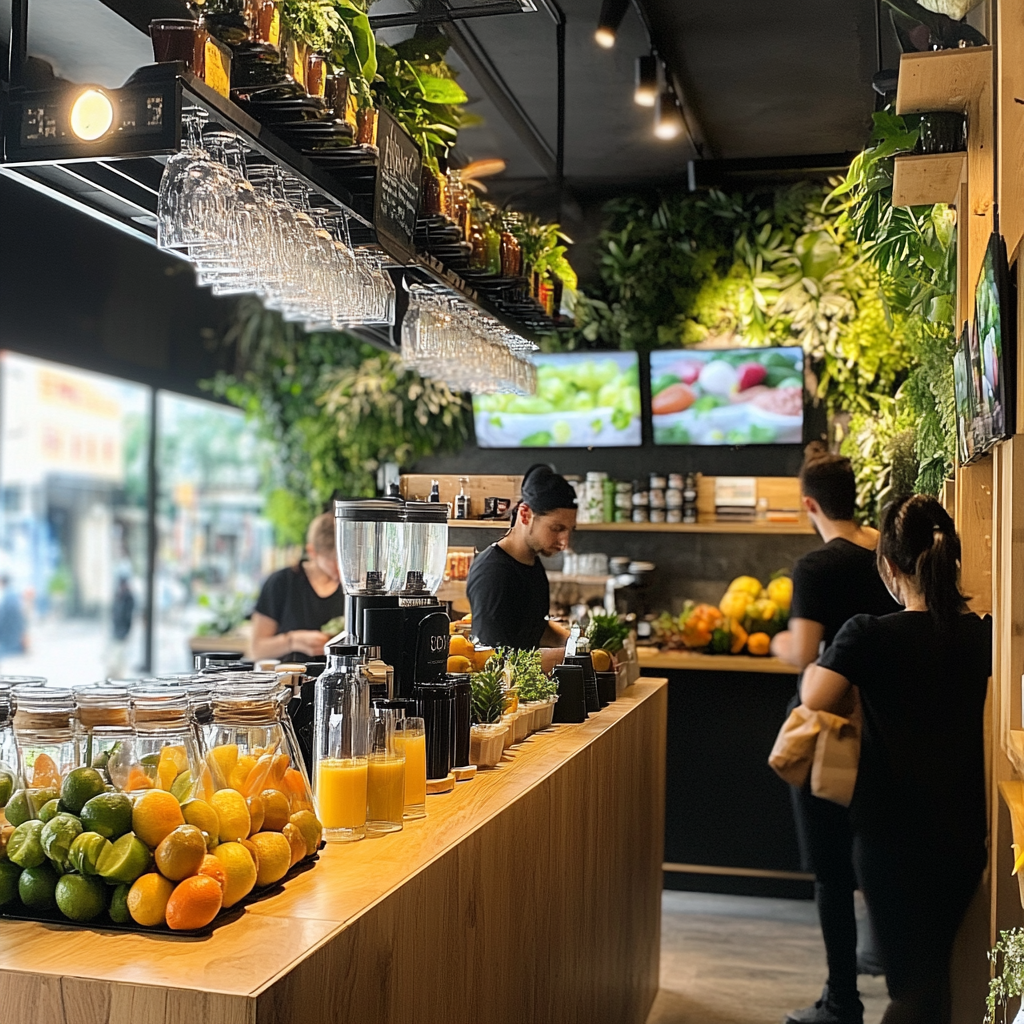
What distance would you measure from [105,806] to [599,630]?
2885 millimetres

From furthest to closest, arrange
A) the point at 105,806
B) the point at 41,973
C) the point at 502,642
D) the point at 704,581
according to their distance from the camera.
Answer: the point at 704,581 < the point at 502,642 < the point at 105,806 < the point at 41,973

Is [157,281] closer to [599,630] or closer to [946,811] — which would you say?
[599,630]

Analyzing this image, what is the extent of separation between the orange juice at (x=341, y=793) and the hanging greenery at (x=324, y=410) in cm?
478

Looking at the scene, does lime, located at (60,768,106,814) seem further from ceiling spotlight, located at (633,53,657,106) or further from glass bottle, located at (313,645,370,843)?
ceiling spotlight, located at (633,53,657,106)

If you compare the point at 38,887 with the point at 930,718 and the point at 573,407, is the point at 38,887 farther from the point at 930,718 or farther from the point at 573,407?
the point at 573,407

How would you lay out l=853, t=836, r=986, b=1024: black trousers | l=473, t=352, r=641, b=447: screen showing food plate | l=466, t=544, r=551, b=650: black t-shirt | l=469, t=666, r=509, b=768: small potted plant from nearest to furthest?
l=469, t=666, r=509, b=768: small potted plant → l=853, t=836, r=986, b=1024: black trousers → l=466, t=544, r=551, b=650: black t-shirt → l=473, t=352, r=641, b=447: screen showing food plate

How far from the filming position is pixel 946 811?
9.89ft

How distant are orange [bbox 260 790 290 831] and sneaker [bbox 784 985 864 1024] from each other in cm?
285

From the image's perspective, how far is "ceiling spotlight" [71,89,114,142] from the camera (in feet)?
7.83

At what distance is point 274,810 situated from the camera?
1.93 m

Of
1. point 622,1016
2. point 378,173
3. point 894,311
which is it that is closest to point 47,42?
point 378,173

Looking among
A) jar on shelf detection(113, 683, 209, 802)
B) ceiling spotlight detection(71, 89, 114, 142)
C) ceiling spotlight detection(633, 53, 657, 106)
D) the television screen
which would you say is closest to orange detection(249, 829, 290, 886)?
jar on shelf detection(113, 683, 209, 802)

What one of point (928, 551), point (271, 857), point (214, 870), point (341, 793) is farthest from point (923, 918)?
point (214, 870)

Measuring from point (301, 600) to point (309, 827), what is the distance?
368cm
